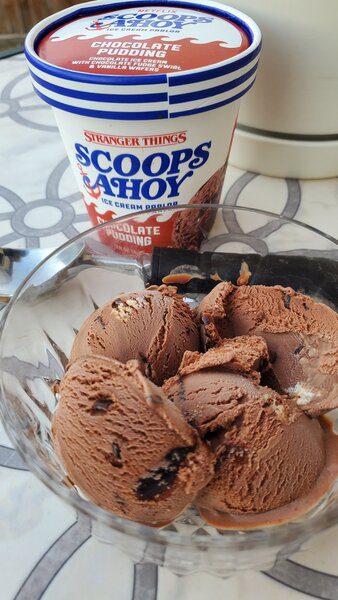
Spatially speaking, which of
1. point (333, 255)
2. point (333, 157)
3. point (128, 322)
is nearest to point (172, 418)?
point (128, 322)

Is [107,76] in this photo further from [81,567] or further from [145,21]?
[81,567]

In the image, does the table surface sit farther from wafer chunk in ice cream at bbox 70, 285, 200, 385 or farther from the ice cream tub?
the ice cream tub

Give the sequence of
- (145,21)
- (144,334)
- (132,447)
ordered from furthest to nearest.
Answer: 1. (145,21)
2. (144,334)
3. (132,447)

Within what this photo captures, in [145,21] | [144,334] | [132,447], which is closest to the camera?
[132,447]

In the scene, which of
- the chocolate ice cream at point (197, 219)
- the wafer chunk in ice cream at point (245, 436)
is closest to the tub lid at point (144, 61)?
the chocolate ice cream at point (197, 219)

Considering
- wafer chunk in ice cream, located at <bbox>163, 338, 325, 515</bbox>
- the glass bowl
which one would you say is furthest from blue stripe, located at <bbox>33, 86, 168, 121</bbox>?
wafer chunk in ice cream, located at <bbox>163, 338, 325, 515</bbox>

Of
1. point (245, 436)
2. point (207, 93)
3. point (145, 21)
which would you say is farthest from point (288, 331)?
point (145, 21)
